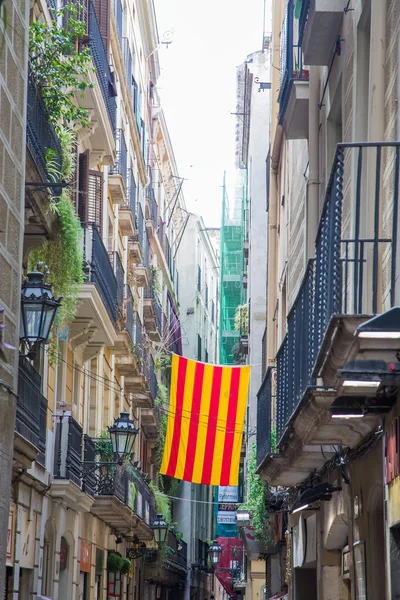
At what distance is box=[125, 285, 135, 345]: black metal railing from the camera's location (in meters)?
29.2

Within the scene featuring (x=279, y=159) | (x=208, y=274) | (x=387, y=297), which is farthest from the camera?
(x=208, y=274)

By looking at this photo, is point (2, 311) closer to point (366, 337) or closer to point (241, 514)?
Result: point (366, 337)

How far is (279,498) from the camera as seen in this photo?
19.2 meters

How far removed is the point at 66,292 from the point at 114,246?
39.2ft

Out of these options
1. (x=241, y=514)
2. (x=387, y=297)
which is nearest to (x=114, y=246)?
(x=241, y=514)

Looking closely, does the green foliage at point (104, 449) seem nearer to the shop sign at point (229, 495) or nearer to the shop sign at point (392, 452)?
the shop sign at point (392, 452)

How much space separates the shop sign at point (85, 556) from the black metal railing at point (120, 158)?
8.61m

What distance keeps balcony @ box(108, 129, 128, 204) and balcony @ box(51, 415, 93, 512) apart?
798 centimetres

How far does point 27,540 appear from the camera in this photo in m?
17.1

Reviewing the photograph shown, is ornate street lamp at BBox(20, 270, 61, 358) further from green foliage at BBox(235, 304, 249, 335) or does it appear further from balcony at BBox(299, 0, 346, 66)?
green foliage at BBox(235, 304, 249, 335)

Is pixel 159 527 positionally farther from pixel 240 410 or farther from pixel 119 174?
pixel 240 410

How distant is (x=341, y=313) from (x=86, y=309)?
13420 mm

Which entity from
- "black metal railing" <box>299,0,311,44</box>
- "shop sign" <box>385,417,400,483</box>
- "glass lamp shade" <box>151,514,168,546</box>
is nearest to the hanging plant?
"glass lamp shade" <box>151,514,168,546</box>

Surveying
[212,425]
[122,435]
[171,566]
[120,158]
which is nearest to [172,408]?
[212,425]
